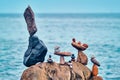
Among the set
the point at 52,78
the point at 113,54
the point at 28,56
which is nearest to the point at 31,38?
the point at 28,56

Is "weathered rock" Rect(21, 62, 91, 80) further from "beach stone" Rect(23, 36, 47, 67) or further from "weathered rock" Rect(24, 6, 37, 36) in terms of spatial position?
"weathered rock" Rect(24, 6, 37, 36)

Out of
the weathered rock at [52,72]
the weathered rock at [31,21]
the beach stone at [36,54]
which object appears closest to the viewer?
the weathered rock at [52,72]

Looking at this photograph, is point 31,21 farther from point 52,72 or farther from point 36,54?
point 52,72

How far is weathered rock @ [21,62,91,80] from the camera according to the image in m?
25.6

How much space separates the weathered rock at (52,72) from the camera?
2562 centimetres

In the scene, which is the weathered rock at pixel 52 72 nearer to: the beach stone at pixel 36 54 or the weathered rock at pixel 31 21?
the beach stone at pixel 36 54

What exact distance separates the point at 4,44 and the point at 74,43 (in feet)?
166

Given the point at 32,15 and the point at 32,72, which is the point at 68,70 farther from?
the point at 32,15

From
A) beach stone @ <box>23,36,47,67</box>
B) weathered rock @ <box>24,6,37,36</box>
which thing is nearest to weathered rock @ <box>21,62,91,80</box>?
beach stone @ <box>23,36,47,67</box>

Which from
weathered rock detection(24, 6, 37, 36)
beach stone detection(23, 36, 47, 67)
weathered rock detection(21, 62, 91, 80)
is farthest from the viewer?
weathered rock detection(24, 6, 37, 36)

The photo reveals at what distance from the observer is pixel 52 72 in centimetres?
2586

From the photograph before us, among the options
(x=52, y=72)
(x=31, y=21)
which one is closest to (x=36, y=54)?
(x=52, y=72)

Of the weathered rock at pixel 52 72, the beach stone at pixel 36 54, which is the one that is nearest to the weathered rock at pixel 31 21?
the beach stone at pixel 36 54

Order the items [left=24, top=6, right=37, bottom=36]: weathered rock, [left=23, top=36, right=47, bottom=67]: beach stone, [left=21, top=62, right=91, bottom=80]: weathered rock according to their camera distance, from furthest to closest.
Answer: [left=24, top=6, right=37, bottom=36]: weathered rock
[left=23, top=36, right=47, bottom=67]: beach stone
[left=21, top=62, right=91, bottom=80]: weathered rock
